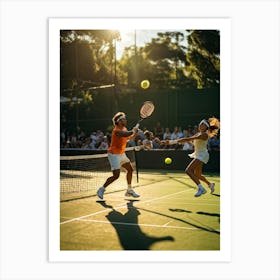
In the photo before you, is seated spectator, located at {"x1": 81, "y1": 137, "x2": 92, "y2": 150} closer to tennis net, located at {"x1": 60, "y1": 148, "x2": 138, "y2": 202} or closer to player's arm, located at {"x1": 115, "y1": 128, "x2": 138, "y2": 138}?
tennis net, located at {"x1": 60, "y1": 148, "x2": 138, "y2": 202}

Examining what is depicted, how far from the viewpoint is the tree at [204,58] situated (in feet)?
47.5

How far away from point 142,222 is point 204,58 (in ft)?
38.7

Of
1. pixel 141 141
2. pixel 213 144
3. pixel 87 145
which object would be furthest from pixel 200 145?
pixel 87 145

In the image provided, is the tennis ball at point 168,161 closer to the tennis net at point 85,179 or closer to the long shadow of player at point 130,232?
the tennis net at point 85,179

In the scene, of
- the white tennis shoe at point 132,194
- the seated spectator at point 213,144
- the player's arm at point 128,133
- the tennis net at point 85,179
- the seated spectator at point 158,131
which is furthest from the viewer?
the seated spectator at point 158,131

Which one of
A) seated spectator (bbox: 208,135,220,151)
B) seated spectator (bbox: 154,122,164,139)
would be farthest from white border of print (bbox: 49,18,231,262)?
seated spectator (bbox: 154,122,164,139)

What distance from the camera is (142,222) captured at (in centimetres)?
600

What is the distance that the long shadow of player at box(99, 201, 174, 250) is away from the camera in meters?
5.16

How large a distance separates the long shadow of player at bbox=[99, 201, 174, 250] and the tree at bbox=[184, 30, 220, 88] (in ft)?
28.2

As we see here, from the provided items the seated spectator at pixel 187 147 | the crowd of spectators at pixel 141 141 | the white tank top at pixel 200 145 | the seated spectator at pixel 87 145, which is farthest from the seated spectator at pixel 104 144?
the white tank top at pixel 200 145
